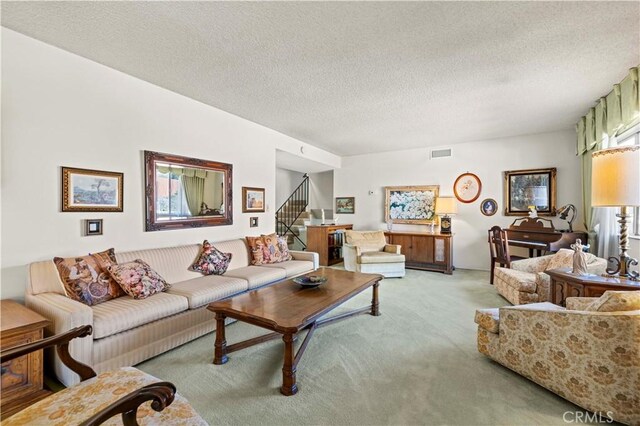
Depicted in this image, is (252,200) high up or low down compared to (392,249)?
up

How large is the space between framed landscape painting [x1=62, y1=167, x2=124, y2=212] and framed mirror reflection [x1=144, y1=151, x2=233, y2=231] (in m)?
0.30

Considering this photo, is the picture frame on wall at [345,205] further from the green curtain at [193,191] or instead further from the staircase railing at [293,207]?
the green curtain at [193,191]

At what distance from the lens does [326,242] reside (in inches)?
246

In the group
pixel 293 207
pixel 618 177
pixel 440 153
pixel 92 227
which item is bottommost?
pixel 92 227

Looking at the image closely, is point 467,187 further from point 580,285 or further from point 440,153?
point 580,285

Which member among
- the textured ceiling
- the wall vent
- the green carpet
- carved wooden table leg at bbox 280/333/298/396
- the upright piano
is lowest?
the green carpet

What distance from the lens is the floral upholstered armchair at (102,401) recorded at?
1007 mm

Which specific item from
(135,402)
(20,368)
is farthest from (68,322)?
(135,402)

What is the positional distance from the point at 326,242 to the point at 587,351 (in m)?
4.79

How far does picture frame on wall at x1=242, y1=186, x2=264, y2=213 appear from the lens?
4.40 metres

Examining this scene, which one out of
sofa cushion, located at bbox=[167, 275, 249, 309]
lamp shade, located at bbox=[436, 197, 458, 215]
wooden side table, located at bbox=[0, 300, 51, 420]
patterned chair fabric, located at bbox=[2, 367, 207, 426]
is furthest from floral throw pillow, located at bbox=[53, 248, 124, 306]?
lamp shade, located at bbox=[436, 197, 458, 215]

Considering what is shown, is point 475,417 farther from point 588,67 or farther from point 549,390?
point 588,67

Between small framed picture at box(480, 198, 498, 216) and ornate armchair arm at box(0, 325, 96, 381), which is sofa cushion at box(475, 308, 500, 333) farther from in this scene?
small framed picture at box(480, 198, 498, 216)

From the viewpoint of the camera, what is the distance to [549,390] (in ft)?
6.22
